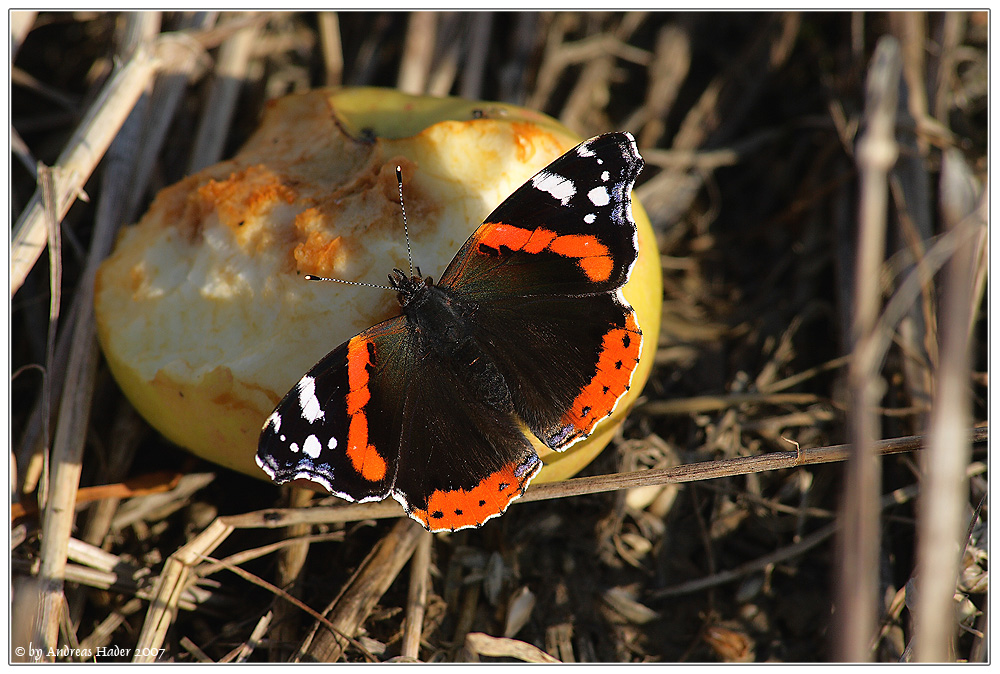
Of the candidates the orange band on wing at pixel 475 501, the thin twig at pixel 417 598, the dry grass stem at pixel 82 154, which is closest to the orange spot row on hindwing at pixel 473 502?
the orange band on wing at pixel 475 501

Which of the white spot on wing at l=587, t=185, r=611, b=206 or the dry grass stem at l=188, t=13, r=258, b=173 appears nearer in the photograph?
the white spot on wing at l=587, t=185, r=611, b=206

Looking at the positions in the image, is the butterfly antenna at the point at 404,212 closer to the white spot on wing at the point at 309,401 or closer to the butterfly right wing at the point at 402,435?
the butterfly right wing at the point at 402,435

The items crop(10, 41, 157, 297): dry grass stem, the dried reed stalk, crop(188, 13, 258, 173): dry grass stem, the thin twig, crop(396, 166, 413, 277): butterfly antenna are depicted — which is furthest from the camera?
crop(188, 13, 258, 173): dry grass stem

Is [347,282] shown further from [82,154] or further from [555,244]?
[82,154]

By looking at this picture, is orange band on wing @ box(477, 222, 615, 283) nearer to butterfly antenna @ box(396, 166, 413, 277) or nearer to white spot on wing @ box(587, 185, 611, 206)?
white spot on wing @ box(587, 185, 611, 206)

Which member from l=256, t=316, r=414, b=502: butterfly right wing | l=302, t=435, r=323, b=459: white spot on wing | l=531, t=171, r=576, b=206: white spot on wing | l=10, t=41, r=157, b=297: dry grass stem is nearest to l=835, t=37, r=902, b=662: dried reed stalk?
l=531, t=171, r=576, b=206: white spot on wing

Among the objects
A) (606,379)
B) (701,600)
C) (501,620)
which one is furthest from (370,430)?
(701,600)

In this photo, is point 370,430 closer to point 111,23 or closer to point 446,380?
point 446,380

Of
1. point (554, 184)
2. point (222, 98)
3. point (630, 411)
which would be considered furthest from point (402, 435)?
point (222, 98)
